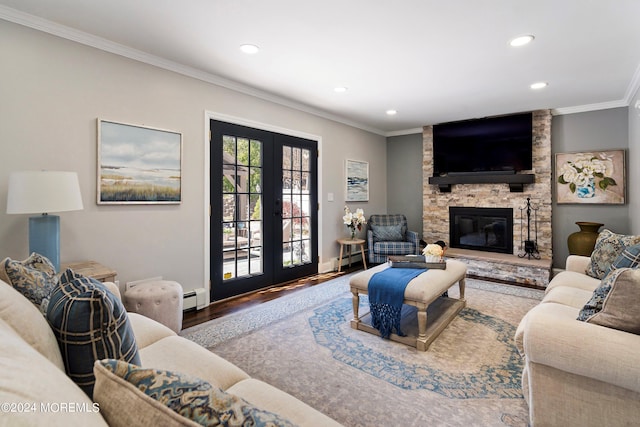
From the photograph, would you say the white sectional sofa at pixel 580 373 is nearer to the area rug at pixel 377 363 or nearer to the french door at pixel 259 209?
the area rug at pixel 377 363

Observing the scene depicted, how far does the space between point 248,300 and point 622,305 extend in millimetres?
A: 3213

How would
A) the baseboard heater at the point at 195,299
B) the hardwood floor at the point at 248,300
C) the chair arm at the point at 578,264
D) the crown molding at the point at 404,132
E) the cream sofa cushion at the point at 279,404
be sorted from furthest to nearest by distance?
1. the crown molding at the point at 404,132
2. the baseboard heater at the point at 195,299
3. the hardwood floor at the point at 248,300
4. the chair arm at the point at 578,264
5. the cream sofa cushion at the point at 279,404

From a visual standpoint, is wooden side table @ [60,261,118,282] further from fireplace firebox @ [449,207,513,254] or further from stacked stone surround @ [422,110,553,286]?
fireplace firebox @ [449,207,513,254]

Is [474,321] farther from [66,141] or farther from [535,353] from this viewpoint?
[66,141]

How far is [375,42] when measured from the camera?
2.74m

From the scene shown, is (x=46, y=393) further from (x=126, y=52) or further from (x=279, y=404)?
(x=126, y=52)

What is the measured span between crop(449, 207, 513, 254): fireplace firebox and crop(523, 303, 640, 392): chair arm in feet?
13.5

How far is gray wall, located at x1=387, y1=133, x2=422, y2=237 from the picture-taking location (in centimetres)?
626

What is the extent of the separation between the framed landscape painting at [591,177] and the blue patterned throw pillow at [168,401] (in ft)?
18.5

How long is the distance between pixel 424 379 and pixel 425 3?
8.34 feet

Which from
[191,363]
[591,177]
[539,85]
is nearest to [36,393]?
[191,363]

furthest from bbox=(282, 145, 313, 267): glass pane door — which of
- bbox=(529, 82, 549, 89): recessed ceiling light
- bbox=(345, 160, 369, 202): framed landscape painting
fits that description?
bbox=(529, 82, 549, 89): recessed ceiling light

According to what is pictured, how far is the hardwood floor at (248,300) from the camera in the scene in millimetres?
3188

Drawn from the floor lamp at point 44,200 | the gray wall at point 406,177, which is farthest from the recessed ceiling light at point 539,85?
the floor lamp at point 44,200
